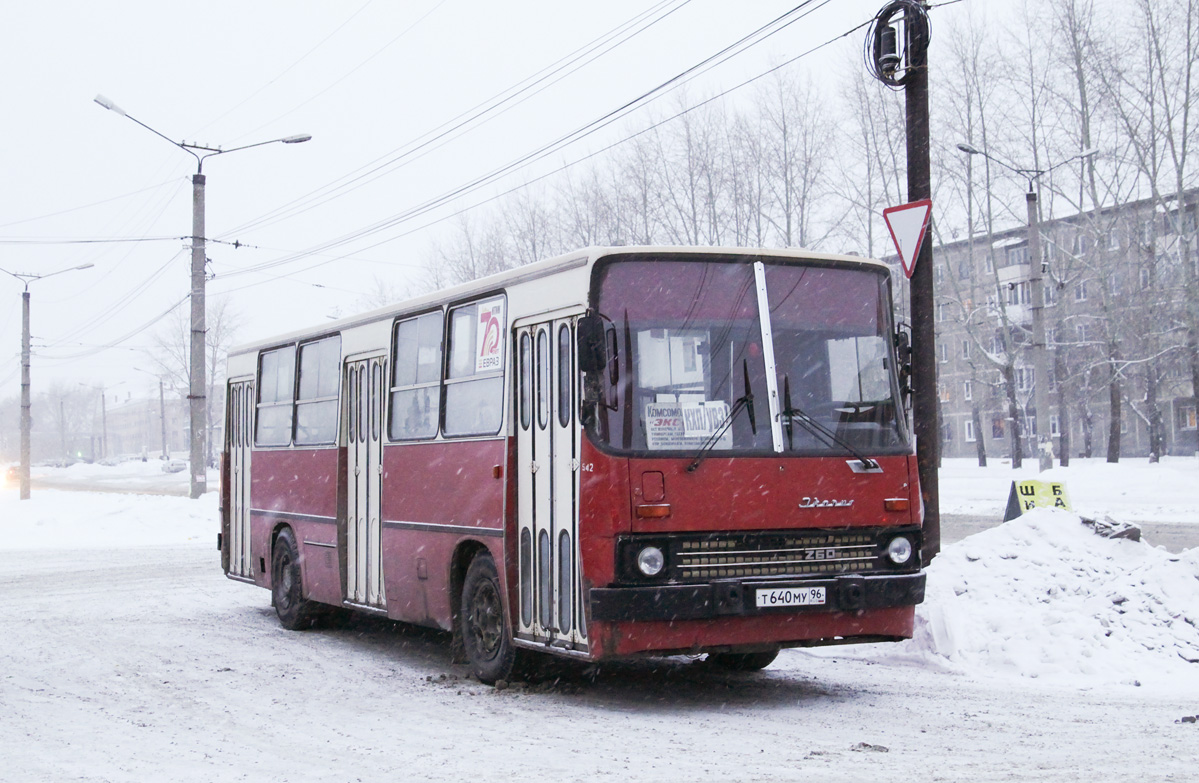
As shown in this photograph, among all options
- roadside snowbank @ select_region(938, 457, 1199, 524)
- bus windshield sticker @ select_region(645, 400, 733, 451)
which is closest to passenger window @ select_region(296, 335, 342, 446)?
bus windshield sticker @ select_region(645, 400, 733, 451)

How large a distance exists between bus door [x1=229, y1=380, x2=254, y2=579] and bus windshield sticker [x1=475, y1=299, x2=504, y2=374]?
6192 mm

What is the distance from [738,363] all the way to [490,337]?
2.16m

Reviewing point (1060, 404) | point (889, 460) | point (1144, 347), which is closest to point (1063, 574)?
point (889, 460)

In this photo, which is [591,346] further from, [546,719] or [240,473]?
[240,473]

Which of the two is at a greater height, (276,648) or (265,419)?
(265,419)

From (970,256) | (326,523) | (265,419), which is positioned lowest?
(326,523)

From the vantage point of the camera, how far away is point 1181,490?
112 ft

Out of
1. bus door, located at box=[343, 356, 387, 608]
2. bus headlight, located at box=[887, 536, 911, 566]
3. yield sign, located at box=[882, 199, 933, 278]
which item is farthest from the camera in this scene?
bus door, located at box=[343, 356, 387, 608]

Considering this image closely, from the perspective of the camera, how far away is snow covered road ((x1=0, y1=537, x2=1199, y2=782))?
6.67m

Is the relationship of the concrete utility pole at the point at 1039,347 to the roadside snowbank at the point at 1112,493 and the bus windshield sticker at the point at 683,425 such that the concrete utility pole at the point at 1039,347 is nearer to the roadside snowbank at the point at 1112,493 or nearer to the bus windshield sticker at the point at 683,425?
the roadside snowbank at the point at 1112,493

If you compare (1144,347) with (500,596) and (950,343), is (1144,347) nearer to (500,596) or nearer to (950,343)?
(950,343)

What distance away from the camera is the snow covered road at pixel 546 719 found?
6668 mm

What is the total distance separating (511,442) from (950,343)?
79.4 m

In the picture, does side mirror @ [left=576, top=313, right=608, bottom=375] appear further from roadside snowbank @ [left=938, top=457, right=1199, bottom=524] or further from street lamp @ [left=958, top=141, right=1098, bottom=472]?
street lamp @ [left=958, top=141, right=1098, bottom=472]
